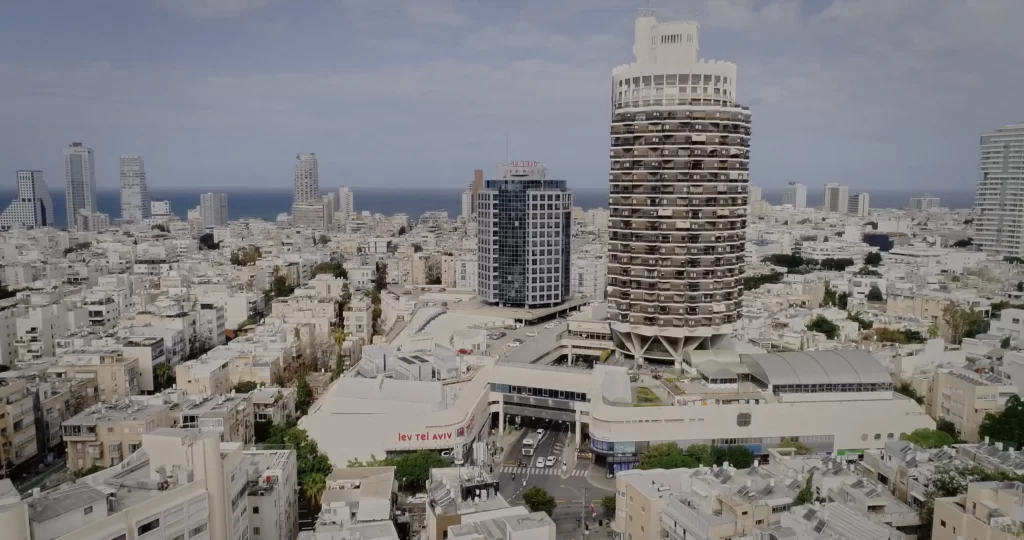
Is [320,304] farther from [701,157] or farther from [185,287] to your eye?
[701,157]

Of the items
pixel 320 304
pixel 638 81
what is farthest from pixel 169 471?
pixel 320 304

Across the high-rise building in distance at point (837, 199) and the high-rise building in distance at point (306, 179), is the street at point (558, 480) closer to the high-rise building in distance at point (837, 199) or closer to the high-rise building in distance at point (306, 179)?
the high-rise building in distance at point (306, 179)

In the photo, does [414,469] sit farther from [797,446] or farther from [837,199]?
[837,199]

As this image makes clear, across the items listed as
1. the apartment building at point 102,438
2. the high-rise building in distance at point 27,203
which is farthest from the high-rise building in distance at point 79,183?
the apartment building at point 102,438

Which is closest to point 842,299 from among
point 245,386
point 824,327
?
point 824,327

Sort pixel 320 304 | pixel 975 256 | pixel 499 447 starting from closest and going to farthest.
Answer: pixel 499 447, pixel 320 304, pixel 975 256

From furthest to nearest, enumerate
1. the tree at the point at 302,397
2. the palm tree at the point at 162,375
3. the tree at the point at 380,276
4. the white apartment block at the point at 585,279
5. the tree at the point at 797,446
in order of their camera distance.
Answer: the tree at the point at 380,276 < the white apartment block at the point at 585,279 < the palm tree at the point at 162,375 < the tree at the point at 302,397 < the tree at the point at 797,446

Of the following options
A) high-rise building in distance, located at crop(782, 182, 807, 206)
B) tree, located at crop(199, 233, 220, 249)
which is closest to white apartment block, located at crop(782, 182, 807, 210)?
high-rise building in distance, located at crop(782, 182, 807, 206)
